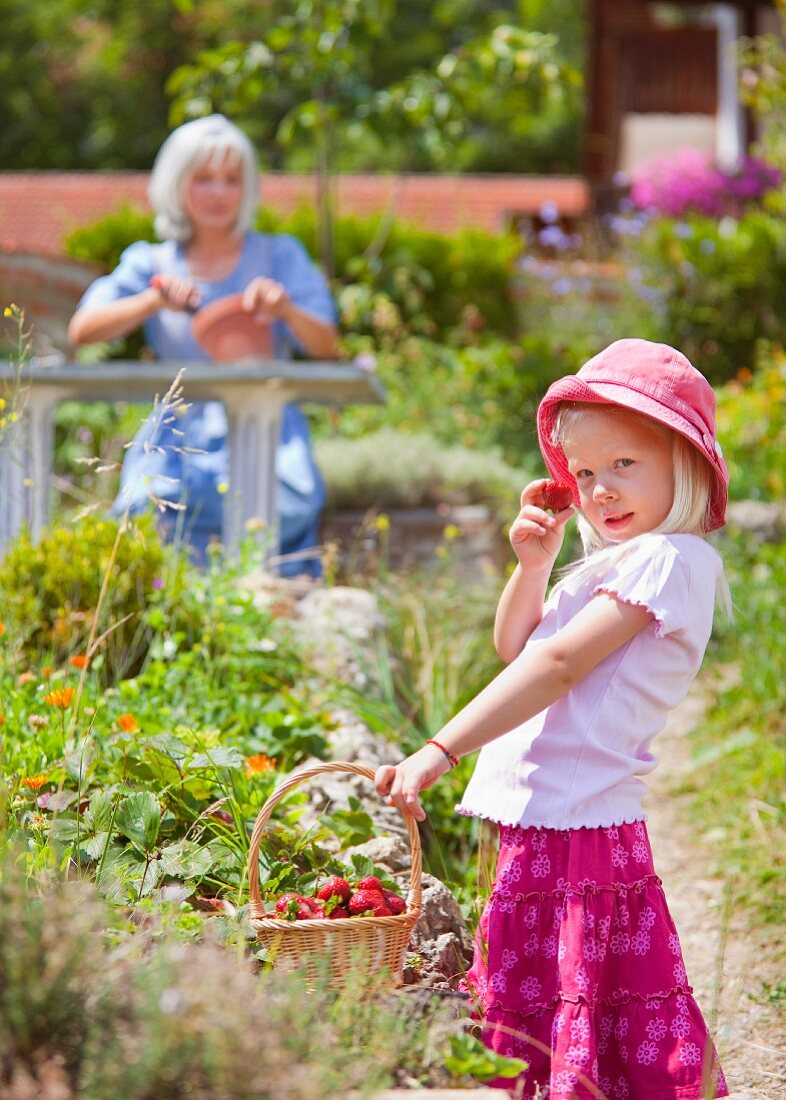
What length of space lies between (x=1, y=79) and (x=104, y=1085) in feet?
96.9

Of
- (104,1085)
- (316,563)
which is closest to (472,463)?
(316,563)

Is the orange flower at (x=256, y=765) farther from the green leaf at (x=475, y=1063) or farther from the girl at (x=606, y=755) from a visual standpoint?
the green leaf at (x=475, y=1063)

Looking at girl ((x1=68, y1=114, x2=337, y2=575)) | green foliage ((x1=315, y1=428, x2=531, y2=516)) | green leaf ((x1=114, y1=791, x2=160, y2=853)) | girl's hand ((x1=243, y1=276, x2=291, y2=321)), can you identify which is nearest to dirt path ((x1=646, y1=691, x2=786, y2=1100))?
green leaf ((x1=114, y1=791, x2=160, y2=853))

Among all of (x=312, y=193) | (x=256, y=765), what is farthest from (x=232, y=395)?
(x=312, y=193)

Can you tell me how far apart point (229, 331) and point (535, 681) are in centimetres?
286

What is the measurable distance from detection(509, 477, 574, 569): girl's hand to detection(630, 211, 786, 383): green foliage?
22.3ft

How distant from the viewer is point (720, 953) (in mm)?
2568

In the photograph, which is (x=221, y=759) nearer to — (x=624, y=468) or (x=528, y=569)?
(x=528, y=569)

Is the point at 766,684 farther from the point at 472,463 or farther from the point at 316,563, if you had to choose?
the point at 472,463

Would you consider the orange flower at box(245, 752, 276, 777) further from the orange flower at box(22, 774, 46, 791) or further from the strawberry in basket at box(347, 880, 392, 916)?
the strawberry in basket at box(347, 880, 392, 916)

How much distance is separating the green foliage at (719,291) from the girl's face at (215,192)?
4600mm

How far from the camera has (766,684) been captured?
427cm

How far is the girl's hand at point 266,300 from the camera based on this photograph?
14.5ft

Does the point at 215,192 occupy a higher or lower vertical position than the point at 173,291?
higher
